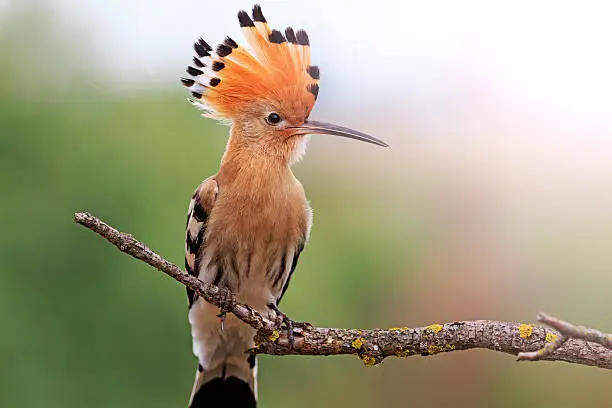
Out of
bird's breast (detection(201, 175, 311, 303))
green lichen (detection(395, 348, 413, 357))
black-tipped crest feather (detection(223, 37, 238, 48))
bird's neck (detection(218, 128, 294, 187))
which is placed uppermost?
black-tipped crest feather (detection(223, 37, 238, 48))

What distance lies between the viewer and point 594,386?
171 inches

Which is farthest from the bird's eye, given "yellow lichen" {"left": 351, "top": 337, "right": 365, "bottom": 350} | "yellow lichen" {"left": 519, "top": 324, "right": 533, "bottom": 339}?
"yellow lichen" {"left": 519, "top": 324, "right": 533, "bottom": 339}

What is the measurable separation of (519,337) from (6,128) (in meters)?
3.13

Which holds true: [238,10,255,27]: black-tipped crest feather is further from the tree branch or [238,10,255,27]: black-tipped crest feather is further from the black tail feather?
the black tail feather

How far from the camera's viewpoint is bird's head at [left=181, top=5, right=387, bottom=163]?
1457mm

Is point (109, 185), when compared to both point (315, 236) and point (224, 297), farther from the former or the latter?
point (224, 297)

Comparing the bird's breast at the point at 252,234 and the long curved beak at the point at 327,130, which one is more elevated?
the long curved beak at the point at 327,130

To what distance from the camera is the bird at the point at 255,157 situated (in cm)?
145

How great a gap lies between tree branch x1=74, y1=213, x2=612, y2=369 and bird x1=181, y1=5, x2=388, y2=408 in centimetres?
20

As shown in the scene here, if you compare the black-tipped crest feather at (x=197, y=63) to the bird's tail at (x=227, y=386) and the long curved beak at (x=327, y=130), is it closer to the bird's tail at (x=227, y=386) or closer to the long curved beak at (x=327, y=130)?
the long curved beak at (x=327, y=130)

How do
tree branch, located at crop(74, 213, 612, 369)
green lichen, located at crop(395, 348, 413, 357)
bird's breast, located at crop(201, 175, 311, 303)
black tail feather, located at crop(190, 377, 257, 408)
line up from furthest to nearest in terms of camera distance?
black tail feather, located at crop(190, 377, 257, 408) → bird's breast, located at crop(201, 175, 311, 303) → green lichen, located at crop(395, 348, 413, 357) → tree branch, located at crop(74, 213, 612, 369)

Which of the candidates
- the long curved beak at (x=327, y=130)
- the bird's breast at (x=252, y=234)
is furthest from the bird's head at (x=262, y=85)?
the bird's breast at (x=252, y=234)

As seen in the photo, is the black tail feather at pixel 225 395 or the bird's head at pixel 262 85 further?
the black tail feather at pixel 225 395

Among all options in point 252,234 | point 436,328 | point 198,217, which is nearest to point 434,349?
point 436,328
